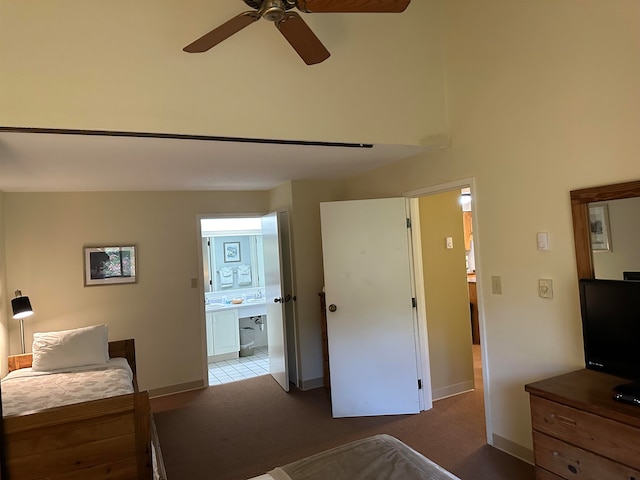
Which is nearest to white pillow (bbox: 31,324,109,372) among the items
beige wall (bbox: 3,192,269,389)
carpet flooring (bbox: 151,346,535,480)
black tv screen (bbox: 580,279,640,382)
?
beige wall (bbox: 3,192,269,389)

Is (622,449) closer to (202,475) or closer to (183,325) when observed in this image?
(202,475)

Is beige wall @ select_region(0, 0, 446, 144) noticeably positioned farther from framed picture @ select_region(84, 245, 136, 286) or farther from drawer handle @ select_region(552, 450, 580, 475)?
framed picture @ select_region(84, 245, 136, 286)

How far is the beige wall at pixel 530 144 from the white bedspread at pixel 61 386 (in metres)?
2.75

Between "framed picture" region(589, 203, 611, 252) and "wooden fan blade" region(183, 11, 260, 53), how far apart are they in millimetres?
1989

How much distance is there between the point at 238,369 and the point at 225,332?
→ 2.05 ft

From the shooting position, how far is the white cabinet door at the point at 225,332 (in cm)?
562

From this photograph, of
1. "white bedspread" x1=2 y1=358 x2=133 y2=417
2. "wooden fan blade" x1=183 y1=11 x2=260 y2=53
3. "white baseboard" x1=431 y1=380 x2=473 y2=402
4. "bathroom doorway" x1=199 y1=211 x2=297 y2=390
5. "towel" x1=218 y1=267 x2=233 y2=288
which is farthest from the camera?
"towel" x1=218 y1=267 x2=233 y2=288

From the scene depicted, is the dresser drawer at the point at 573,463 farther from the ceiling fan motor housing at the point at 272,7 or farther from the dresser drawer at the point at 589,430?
the ceiling fan motor housing at the point at 272,7

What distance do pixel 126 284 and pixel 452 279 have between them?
3387mm

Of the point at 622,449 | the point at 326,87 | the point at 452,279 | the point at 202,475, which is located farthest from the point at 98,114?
the point at 452,279

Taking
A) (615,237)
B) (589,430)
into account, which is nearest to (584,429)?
(589,430)

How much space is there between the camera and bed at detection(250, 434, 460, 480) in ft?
5.30

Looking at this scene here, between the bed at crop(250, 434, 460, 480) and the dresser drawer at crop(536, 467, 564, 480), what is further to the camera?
the dresser drawer at crop(536, 467, 564, 480)

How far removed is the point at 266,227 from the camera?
4680 mm
